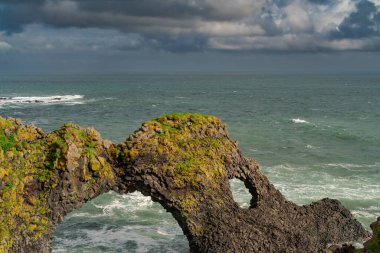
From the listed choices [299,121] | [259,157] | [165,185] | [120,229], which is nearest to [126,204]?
[120,229]

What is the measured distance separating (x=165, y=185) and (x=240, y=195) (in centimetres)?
1711

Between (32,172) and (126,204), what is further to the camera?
(126,204)

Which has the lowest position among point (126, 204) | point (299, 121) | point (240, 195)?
point (126, 204)

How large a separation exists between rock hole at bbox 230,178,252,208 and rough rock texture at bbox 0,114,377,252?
8.78m

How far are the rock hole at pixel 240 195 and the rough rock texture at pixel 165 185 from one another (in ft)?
28.8

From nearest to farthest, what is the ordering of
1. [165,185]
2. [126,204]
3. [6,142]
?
[6,142]
[165,185]
[126,204]

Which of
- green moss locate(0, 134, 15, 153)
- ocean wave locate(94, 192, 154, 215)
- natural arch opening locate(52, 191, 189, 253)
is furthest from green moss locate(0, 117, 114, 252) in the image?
ocean wave locate(94, 192, 154, 215)

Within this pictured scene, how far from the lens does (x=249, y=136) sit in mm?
81875

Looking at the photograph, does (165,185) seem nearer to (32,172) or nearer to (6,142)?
(32,172)

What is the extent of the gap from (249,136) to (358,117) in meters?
43.7

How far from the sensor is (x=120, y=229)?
39.0 metres

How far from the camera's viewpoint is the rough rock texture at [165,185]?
29.0 meters

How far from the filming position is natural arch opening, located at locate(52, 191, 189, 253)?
35656 mm

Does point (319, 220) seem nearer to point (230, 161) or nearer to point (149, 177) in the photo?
point (230, 161)
